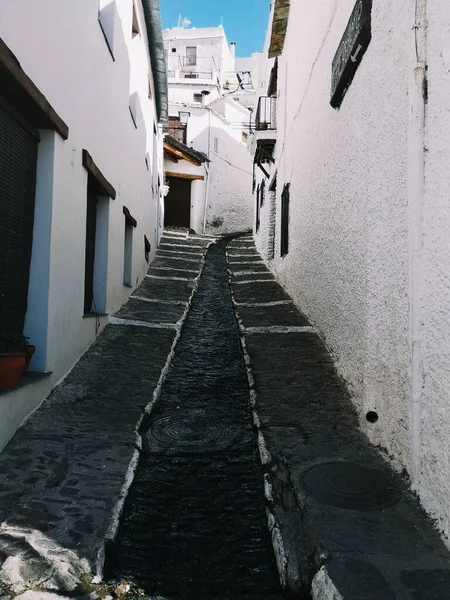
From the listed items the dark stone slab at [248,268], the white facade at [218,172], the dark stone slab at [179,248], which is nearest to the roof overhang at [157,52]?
A: the dark stone slab at [179,248]

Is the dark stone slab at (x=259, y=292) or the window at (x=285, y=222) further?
the window at (x=285, y=222)

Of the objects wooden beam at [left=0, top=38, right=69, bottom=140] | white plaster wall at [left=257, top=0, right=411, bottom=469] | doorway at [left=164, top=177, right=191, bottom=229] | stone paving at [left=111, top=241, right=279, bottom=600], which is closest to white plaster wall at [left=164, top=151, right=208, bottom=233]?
doorway at [left=164, top=177, right=191, bottom=229]

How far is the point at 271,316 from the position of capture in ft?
25.8

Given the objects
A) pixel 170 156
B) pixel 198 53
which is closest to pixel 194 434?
pixel 170 156

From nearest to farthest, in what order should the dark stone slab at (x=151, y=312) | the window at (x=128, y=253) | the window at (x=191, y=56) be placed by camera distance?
the dark stone slab at (x=151, y=312) → the window at (x=128, y=253) → the window at (x=191, y=56)

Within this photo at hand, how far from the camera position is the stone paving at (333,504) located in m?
2.25

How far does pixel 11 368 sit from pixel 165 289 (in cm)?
685

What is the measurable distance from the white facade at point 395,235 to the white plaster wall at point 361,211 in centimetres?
2

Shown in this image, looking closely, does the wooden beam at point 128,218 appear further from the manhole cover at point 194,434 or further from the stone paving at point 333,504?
the manhole cover at point 194,434

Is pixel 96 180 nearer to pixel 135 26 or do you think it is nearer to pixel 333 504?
pixel 135 26

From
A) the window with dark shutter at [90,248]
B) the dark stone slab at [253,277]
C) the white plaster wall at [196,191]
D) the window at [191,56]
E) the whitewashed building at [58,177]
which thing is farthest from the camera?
the window at [191,56]

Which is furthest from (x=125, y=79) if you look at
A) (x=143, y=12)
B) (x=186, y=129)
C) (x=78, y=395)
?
(x=186, y=129)

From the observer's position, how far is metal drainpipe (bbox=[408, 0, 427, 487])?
9.51 feet

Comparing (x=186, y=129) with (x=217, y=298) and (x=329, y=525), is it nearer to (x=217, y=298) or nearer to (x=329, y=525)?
(x=217, y=298)
